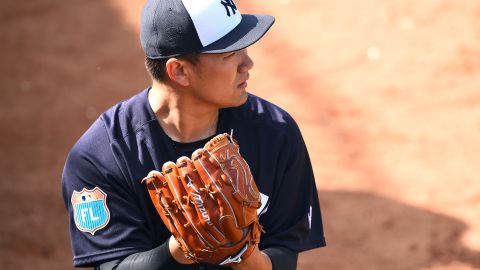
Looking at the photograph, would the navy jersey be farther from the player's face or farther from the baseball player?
the player's face

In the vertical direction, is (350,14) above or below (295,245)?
below

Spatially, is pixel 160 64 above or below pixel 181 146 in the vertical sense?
above

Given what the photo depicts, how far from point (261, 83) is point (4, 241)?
2.27 meters

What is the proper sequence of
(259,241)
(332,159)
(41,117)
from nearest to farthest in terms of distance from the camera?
(259,241), (332,159), (41,117)

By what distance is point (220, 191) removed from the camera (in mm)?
2979

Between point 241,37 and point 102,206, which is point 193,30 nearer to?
point 241,37

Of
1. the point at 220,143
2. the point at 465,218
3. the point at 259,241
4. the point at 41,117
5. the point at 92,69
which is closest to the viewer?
the point at 220,143

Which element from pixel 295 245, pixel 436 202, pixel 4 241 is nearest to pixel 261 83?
pixel 436 202

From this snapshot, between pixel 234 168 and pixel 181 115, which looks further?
pixel 181 115

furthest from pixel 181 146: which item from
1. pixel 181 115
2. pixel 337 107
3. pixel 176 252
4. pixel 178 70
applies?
pixel 337 107

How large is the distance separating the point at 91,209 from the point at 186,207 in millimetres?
442

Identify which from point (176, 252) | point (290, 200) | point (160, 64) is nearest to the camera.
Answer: point (176, 252)

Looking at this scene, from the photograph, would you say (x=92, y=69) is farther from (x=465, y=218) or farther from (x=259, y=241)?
(x=259, y=241)

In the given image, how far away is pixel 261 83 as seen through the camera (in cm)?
678
